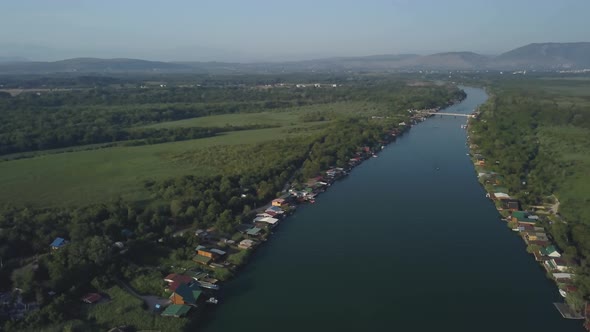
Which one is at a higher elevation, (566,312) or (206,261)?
(206,261)

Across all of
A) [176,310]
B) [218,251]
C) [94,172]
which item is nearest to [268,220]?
[218,251]

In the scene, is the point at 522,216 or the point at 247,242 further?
the point at 522,216

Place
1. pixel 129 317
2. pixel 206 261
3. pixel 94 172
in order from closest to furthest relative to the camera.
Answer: pixel 129 317, pixel 206 261, pixel 94 172

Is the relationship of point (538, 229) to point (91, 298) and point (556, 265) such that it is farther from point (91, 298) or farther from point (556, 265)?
point (91, 298)

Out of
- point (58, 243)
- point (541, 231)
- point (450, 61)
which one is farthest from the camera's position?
point (450, 61)

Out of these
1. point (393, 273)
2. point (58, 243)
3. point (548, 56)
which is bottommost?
point (393, 273)

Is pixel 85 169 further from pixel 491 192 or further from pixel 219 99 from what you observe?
pixel 219 99

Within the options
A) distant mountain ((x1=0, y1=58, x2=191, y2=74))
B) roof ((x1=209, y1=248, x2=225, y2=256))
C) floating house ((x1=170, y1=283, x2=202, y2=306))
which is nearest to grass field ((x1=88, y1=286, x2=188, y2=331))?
floating house ((x1=170, y1=283, x2=202, y2=306))

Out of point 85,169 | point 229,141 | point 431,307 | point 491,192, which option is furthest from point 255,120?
point 431,307
